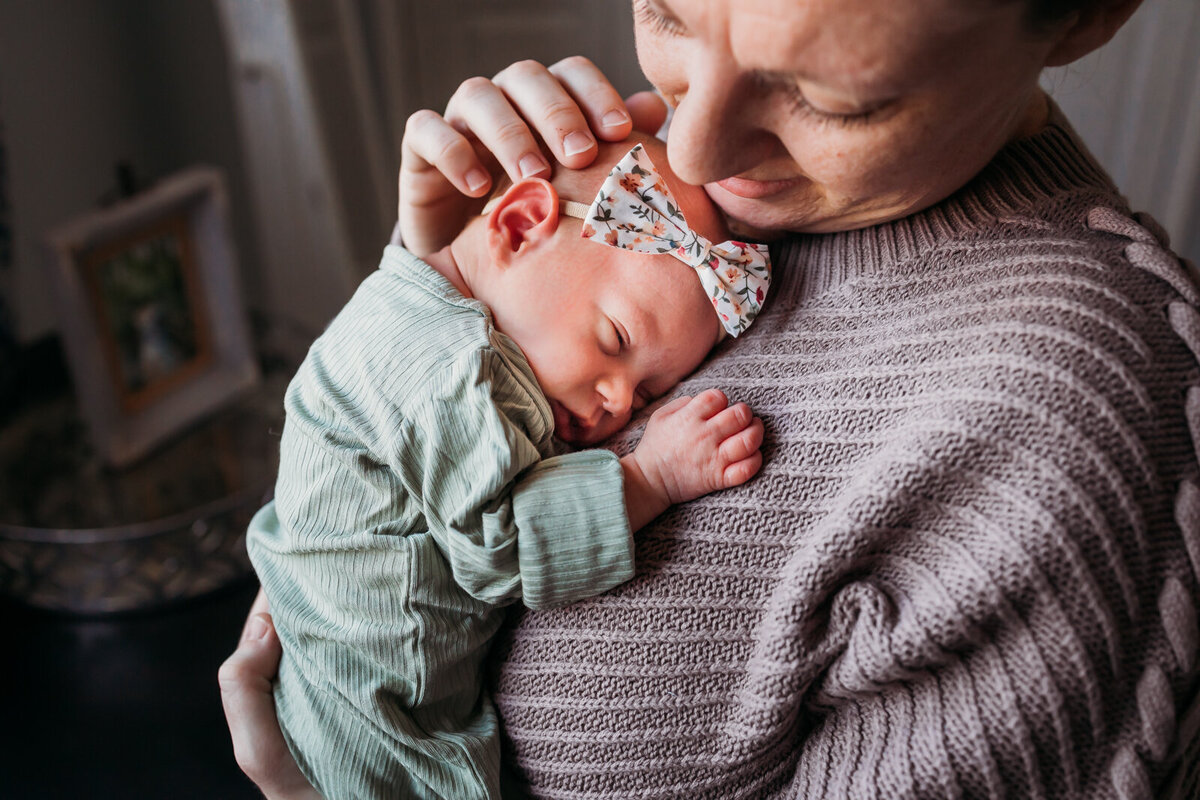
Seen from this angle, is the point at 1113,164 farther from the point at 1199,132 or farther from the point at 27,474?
the point at 27,474

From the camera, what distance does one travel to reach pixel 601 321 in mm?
973

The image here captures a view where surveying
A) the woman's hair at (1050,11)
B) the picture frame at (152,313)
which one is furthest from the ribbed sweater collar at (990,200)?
the picture frame at (152,313)

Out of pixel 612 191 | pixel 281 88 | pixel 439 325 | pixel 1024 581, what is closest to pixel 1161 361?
pixel 1024 581

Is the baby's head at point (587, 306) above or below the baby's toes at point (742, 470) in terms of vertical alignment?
above

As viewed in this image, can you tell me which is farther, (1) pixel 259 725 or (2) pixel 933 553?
(1) pixel 259 725

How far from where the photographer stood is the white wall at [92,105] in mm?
2021

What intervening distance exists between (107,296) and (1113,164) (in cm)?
191

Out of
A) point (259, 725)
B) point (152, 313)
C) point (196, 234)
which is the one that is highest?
point (196, 234)

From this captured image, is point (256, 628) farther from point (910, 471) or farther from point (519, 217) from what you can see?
point (910, 471)

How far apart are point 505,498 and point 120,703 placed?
1.01 m

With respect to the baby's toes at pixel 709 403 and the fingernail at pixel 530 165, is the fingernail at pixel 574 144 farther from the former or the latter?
the baby's toes at pixel 709 403

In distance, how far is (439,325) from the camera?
0.95m

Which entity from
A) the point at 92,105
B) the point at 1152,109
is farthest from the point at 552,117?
the point at 92,105

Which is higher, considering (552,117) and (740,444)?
(552,117)
